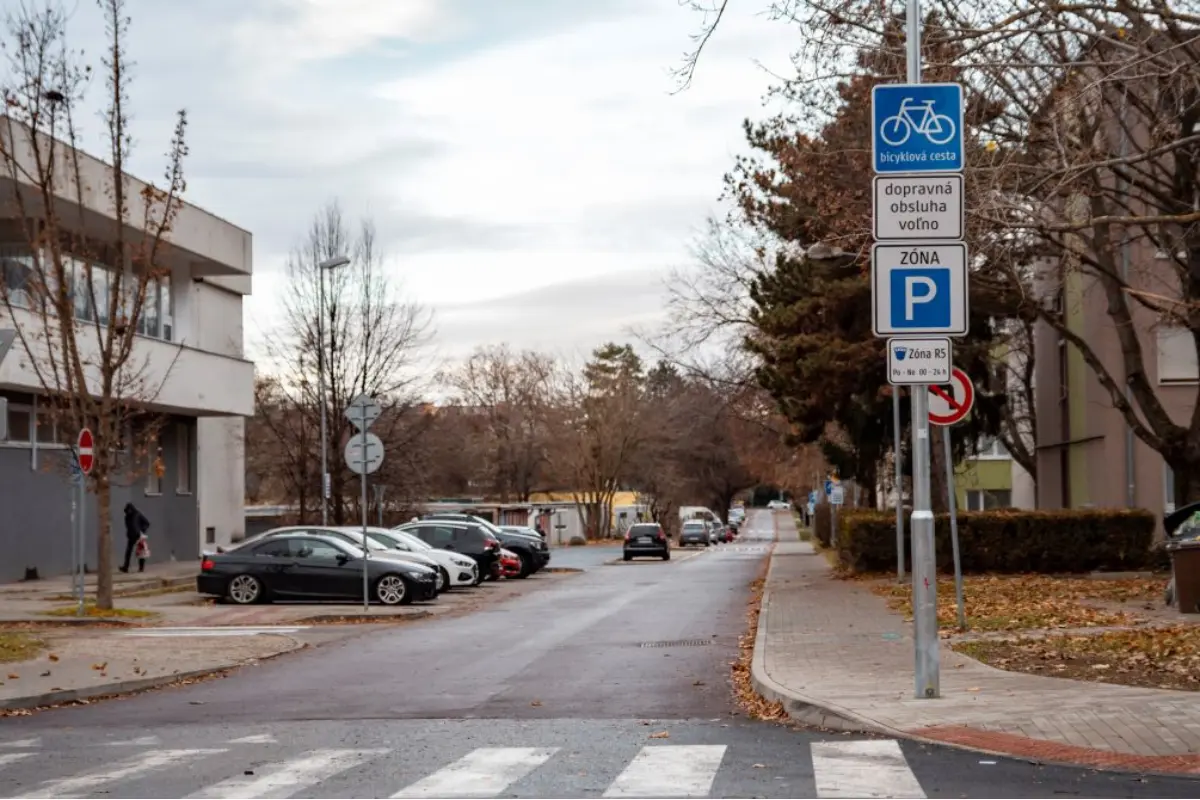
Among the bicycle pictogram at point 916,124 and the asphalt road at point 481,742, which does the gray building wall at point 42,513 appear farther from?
the bicycle pictogram at point 916,124

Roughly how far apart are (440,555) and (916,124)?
21606mm

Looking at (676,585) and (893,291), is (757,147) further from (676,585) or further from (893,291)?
(893,291)

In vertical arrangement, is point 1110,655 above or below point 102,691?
above

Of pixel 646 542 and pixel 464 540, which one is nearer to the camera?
pixel 464 540

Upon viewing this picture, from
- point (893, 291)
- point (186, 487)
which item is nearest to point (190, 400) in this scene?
point (186, 487)

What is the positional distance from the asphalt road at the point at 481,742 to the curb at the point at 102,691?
311mm

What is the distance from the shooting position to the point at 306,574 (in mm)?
25812

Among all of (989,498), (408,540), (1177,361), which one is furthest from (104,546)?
(989,498)

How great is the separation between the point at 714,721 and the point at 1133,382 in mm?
20300

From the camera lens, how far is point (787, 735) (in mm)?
10008

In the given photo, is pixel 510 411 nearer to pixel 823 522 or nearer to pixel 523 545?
pixel 823 522

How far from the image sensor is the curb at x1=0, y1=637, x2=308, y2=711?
12.5m

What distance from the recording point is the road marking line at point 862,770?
767 centimetres

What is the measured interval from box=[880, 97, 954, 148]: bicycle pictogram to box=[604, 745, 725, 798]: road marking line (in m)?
4.61
